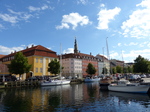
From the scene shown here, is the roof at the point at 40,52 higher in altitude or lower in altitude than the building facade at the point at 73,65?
higher

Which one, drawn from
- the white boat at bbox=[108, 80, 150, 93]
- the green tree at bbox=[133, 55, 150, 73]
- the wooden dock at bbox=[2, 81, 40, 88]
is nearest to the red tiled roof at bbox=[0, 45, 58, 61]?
the wooden dock at bbox=[2, 81, 40, 88]

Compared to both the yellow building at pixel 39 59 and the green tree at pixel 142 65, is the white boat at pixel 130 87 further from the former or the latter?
the green tree at pixel 142 65

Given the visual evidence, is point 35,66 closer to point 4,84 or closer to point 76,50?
point 4,84

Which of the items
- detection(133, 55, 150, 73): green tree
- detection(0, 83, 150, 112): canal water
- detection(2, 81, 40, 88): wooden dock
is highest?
detection(133, 55, 150, 73): green tree

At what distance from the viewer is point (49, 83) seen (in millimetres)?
49188

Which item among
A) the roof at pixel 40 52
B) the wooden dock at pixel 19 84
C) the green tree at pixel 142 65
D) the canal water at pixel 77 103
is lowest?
the canal water at pixel 77 103

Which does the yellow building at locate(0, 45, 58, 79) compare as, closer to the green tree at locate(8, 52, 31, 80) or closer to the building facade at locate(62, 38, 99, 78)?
Result: the green tree at locate(8, 52, 31, 80)

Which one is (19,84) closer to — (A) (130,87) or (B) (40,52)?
(B) (40,52)

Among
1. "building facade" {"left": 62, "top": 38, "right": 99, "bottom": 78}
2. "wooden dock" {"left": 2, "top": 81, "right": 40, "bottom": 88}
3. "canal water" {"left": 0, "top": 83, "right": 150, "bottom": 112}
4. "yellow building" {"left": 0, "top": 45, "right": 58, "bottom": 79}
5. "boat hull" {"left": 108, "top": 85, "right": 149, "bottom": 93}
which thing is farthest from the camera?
"building facade" {"left": 62, "top": 38, "right": 99, "bottom": 78}

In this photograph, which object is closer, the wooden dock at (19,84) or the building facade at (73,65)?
the wooden dock at (19,84)

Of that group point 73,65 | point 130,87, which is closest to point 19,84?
point 130,87

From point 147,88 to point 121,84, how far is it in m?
5.09

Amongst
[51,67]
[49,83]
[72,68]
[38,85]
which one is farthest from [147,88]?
[72,68]

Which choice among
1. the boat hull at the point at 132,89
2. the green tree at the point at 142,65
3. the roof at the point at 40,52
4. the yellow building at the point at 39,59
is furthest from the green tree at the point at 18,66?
the green tree at the point at 142,65
